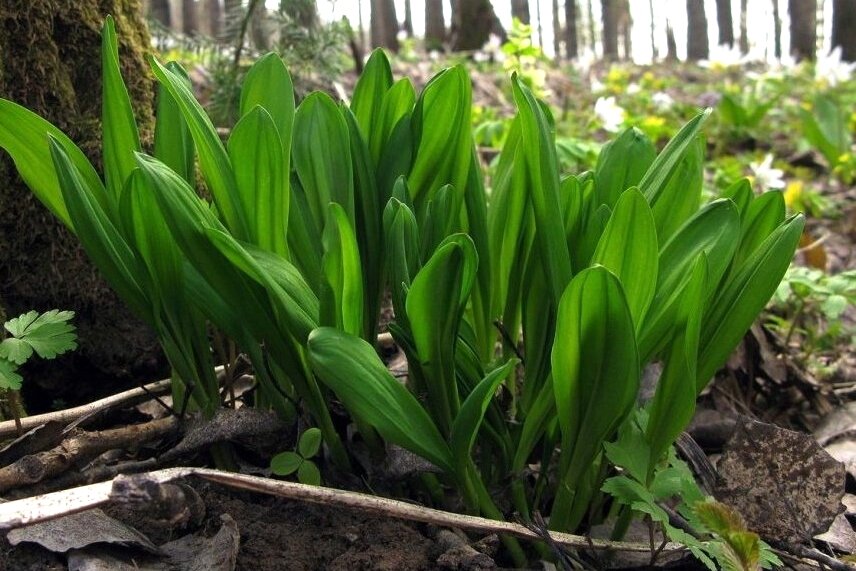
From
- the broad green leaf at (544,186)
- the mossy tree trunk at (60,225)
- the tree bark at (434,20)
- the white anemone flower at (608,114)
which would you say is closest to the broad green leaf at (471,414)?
the broad green leaf at (544,186)

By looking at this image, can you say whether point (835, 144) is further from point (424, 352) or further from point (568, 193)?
point (424, 352)

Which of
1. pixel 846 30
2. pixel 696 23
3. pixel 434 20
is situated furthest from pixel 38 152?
pixel 696 23

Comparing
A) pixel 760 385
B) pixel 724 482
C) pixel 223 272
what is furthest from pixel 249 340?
pixel 760 385

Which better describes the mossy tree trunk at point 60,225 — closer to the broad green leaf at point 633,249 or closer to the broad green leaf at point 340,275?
the broad green leaf at point 340,275

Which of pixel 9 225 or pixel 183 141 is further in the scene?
pixel 9 225

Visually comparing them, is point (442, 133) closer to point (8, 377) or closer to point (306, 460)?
point (306, 460)

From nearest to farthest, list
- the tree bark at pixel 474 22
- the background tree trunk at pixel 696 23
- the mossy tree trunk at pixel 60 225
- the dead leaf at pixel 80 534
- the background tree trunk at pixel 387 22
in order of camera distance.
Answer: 1. the dead leaf at pixel 80 534
2. the mossy tree trunk at pixel 60 225
3. the tree bark at pixel 474 22
4. the background tree trunk at pixel 387 22
5. the background tree trunk at pixel 696 23

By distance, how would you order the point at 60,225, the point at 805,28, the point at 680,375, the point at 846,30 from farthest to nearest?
the point at 805,28 < the point at 846,30 < the point at 60,225 < the point at 680,375
